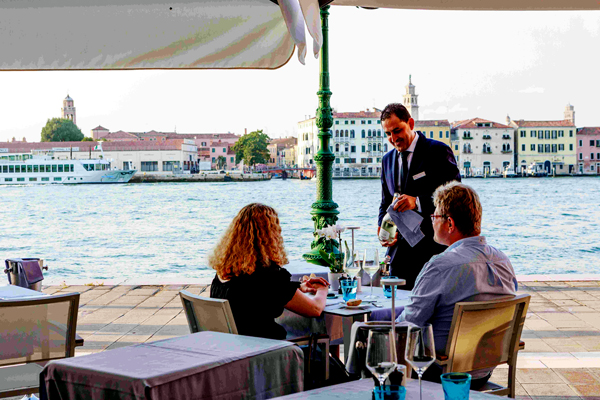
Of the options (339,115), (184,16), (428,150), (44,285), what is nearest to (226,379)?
(184,16)

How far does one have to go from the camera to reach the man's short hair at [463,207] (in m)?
2.08

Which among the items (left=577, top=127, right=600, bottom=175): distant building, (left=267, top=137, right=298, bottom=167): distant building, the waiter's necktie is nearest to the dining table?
the waiter's necktie

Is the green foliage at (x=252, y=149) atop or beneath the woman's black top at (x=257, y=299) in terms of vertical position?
atop

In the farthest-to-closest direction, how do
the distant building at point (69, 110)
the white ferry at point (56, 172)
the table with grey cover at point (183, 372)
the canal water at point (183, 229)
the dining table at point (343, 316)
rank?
the distant building at point (69, 110) < the white ferry at point (56, 172) < the canal water at point (183, 229) < the dining table at point (343, 316) < the table with grey cover at point (183, 372)

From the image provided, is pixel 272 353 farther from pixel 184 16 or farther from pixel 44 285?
pixel 44 285

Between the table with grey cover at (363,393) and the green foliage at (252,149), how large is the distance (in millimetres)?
83942

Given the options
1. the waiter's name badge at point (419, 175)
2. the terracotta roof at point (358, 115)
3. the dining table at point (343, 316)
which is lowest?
the dining table at point (343, 316)

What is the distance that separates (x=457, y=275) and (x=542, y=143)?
281 ft

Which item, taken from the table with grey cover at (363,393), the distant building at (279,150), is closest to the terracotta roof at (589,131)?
the distant building at (279,150)

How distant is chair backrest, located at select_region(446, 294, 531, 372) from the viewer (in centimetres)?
192

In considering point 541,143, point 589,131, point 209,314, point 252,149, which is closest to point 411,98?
point 541,143

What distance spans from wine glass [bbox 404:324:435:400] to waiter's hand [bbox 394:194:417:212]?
1703 millimetres

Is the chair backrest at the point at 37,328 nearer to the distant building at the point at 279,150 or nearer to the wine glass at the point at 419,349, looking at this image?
the wine glass at the point at 419,349

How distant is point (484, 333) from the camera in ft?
6.52
